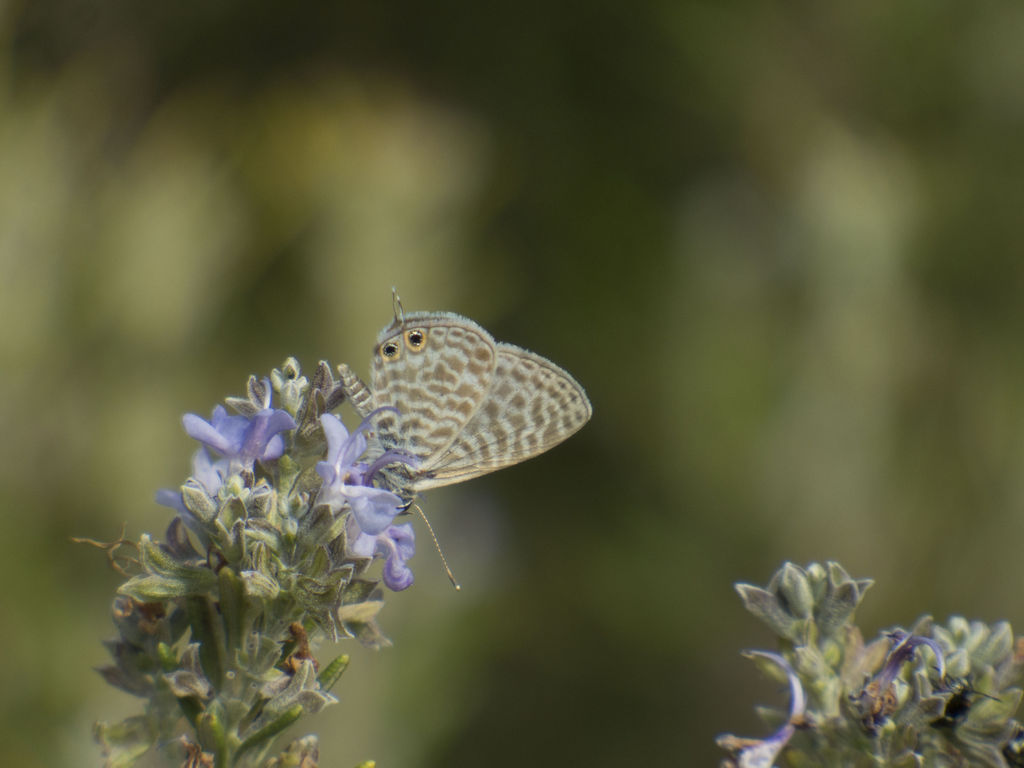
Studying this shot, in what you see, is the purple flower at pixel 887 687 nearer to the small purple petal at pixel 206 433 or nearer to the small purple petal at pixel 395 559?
the small purple petal at pixel 395 559

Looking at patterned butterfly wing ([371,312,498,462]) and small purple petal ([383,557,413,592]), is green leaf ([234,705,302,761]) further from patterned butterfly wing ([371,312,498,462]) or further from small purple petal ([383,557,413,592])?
Result: patterned butterfly wing ([371,312,498,462])

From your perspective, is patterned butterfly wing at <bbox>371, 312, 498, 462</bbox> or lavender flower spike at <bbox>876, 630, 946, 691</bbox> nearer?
lavender flower spike at <bbox>876, 630, 946, 691</bbox>

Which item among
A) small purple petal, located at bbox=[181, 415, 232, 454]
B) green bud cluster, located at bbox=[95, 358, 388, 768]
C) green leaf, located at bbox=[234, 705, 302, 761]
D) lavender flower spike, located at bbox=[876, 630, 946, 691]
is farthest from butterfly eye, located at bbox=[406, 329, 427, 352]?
lavender flower spike, located at bbox=[876, 630, 946, 691]

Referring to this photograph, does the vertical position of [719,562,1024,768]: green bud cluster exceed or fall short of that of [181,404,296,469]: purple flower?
it falls short

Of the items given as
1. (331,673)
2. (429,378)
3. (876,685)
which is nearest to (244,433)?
(331,673)

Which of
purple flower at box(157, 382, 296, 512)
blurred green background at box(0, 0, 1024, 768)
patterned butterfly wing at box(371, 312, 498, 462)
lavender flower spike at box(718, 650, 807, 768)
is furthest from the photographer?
blurred green background at box(0, 0, 1024, 768)

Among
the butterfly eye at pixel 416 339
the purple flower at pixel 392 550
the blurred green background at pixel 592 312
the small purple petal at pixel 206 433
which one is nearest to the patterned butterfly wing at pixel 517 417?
the butterfly eye at pixel 416 339
